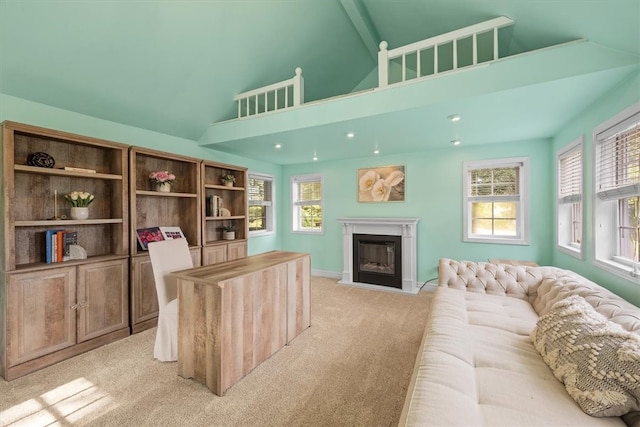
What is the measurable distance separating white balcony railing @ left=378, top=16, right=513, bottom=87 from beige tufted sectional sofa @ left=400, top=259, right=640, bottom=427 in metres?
1.93

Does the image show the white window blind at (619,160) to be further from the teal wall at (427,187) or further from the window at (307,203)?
the window at (307,203)

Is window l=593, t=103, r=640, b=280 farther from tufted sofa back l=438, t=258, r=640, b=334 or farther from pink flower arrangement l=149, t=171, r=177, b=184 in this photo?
pink flower arrangement l=149, t=171, r=177, b=184

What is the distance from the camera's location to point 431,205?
4281 mm

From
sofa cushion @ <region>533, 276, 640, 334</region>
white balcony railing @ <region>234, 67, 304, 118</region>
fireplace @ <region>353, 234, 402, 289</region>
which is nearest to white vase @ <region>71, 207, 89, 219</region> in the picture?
white balcony railing @ <region>234, 67, 304, 118</region>

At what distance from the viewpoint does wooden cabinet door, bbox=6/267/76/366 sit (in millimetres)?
2002

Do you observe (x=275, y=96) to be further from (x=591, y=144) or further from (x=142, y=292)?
(x=591, y=144)

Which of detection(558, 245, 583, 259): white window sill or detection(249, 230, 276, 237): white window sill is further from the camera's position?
detection(249, 230, 276, 237): white window sill

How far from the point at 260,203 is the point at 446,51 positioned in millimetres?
3814

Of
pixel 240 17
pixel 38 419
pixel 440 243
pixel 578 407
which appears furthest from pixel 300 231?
pixel 578 407

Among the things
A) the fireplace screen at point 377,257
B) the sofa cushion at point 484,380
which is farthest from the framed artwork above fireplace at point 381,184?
the sofa cushion at point 484,380

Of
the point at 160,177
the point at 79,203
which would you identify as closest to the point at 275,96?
the point at 160,177

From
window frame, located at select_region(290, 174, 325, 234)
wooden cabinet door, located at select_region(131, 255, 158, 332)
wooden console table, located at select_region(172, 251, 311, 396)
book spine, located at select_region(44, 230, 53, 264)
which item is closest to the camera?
wooden console table, located at select_region(172, 251, 311, 396)

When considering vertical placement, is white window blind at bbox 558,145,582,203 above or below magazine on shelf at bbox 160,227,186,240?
above

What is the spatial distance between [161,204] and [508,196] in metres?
4.79
